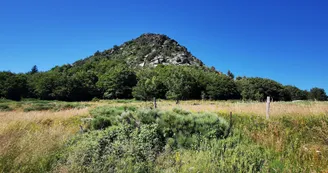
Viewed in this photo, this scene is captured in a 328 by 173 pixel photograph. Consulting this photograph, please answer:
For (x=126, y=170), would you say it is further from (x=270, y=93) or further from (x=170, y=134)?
(x=270, y=93)

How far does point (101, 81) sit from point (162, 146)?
60397mm

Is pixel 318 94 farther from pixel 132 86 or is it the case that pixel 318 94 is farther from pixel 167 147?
pixel 167 147

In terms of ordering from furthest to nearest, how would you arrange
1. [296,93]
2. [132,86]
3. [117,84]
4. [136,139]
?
[296,93]
[132,86]
[117,84]
[136,139]

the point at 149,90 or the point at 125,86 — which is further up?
the point at 125,86

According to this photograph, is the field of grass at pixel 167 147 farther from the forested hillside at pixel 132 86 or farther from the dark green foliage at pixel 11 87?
the dark green foliage at pixel 11 87

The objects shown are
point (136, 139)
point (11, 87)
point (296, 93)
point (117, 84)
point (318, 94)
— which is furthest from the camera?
point (318, 94)

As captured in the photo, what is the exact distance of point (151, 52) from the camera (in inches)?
4149

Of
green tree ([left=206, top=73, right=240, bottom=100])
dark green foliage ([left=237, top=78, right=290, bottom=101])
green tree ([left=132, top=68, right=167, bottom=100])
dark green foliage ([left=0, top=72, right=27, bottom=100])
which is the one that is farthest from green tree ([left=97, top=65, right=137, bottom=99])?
dark green foliage ([left=237, top=78, right=290, bottom=101])

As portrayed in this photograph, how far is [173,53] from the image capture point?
103062 mm

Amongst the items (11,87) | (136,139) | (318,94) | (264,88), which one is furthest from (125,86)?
(318,94)

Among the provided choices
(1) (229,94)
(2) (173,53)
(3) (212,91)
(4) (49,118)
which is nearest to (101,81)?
(3) (212,91)

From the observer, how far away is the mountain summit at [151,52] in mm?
98312

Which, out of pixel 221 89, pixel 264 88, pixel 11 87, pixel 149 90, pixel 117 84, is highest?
pixel 264 88

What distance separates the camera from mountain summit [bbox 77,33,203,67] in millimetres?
98312
